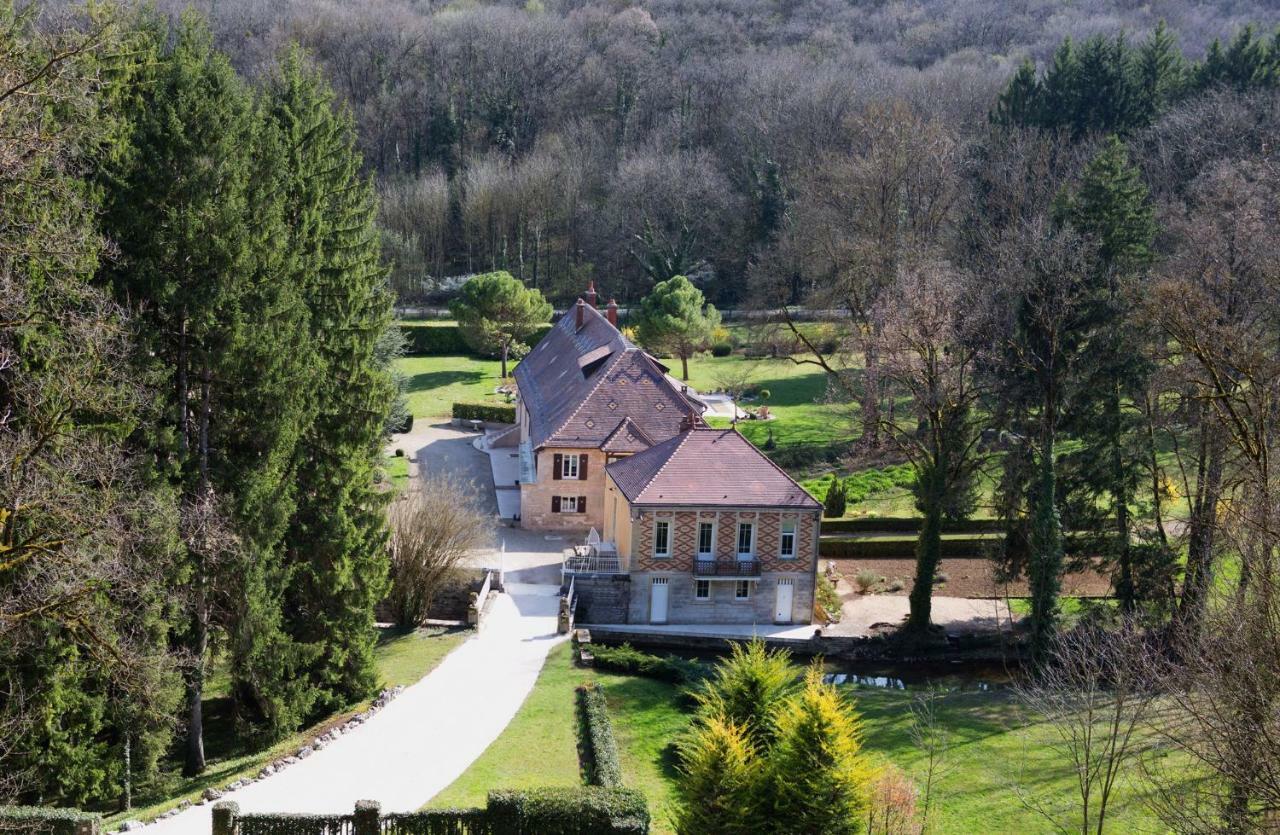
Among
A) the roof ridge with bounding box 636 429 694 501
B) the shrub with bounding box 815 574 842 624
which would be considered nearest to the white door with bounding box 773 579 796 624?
the shrub with bounding box 815 574 842 624

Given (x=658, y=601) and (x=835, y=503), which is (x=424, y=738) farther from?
(x=835, y=503)

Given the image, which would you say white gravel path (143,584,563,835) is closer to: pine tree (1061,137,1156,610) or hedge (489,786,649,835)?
hedge (489,786,649,835)

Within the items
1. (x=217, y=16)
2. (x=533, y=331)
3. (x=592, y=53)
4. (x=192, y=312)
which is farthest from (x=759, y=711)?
(x=217, y=16)

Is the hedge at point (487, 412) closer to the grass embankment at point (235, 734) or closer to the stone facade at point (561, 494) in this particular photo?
the stone facade at point (561, 494)

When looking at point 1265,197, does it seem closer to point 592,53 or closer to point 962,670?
point 962,670

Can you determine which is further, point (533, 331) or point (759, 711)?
point (533, 331)

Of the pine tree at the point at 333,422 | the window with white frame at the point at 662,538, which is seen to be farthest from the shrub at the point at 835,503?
the pine tree at the point at 333,422
